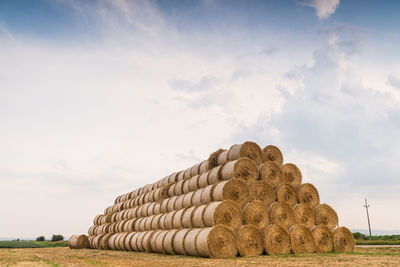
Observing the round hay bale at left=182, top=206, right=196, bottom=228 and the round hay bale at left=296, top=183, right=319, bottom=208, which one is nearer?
the round hay bale at left=182, top=206, right=196, bottom=228

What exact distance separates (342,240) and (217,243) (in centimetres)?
572

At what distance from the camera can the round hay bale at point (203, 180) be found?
1559 centimetres

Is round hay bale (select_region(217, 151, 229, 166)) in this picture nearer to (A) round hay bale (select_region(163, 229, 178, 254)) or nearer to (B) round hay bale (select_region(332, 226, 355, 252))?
(A) round hay bale (select_region(163, 229, 178, 254))

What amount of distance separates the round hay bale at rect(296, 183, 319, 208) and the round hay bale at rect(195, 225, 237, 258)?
4.14m

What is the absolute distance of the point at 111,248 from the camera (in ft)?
73.1

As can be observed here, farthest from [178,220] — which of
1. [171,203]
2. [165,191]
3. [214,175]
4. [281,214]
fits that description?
[165,191]

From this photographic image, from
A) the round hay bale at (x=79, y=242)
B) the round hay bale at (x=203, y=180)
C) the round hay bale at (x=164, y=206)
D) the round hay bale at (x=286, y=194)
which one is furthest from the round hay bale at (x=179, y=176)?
the round hay bale at (x=79, y=242)

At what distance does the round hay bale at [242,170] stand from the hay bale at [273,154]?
1344 millimetres

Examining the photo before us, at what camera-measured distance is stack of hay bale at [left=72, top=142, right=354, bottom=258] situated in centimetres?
1252

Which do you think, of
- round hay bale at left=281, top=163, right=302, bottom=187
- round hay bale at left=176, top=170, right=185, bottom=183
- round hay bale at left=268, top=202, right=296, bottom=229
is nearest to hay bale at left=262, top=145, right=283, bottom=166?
round hay bale at left=281, top=163, right=302, bottom=187

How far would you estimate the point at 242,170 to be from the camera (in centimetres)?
1424

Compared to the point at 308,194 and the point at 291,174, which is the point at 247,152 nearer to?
the point at 291,174

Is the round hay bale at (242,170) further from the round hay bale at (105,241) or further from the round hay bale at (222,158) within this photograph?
the round hay bale at (105,241)

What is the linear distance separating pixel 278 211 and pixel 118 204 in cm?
1530
